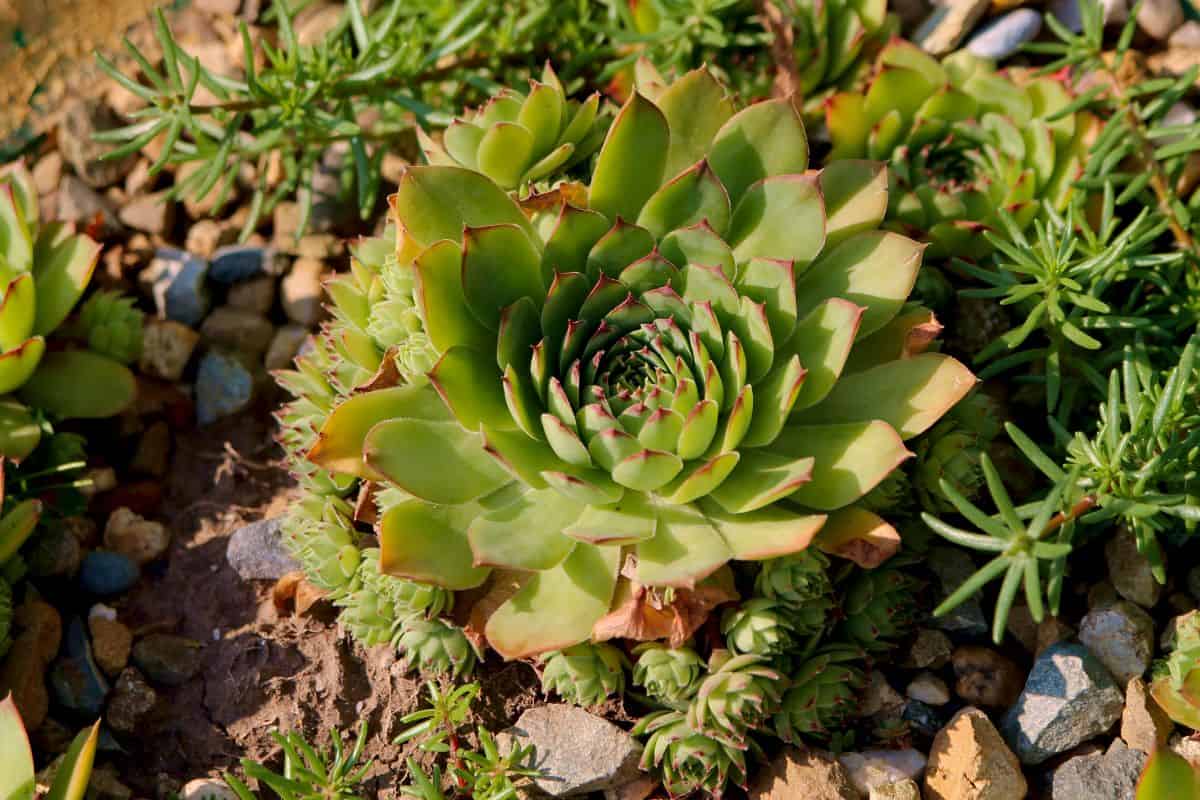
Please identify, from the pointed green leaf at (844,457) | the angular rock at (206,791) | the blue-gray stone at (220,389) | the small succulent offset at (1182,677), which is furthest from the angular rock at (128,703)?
the small succulent offset at (1182,677)

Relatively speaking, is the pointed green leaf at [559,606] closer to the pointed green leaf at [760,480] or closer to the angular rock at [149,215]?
the pointed green leaf at [760,480]

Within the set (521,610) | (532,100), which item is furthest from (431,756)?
(532,100)

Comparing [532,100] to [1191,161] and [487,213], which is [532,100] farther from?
[1191,161]

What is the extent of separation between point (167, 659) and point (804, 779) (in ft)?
5.32

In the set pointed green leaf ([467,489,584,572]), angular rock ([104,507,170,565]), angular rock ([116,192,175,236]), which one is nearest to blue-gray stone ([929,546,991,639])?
pointed green leaf ([467,489,584,572])

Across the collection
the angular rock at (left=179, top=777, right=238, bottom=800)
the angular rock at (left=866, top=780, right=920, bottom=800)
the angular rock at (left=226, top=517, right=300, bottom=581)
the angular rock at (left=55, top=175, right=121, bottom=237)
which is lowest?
the angular rock at (left=866, top=780, right=920, bottom=800)

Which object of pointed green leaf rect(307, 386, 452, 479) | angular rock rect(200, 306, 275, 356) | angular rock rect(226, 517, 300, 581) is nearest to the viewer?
pointed green leaf rect(307, 386, 452, 479)

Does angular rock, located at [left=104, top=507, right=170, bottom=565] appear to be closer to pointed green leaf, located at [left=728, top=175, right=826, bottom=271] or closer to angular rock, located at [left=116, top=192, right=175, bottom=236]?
angular rock, located at [left=116, top=192, right=175, bottom=236]

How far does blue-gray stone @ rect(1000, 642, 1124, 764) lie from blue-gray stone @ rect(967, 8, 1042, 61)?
1.87 m

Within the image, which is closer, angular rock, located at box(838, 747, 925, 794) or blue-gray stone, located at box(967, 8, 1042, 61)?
angular rock, located at box(838, 747, 925, 794)

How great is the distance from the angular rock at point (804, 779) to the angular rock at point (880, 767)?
27 mm

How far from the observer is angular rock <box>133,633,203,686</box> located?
111 inches

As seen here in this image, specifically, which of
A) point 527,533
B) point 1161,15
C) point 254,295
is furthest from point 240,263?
point 1161,15

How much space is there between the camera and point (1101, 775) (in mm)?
2457
